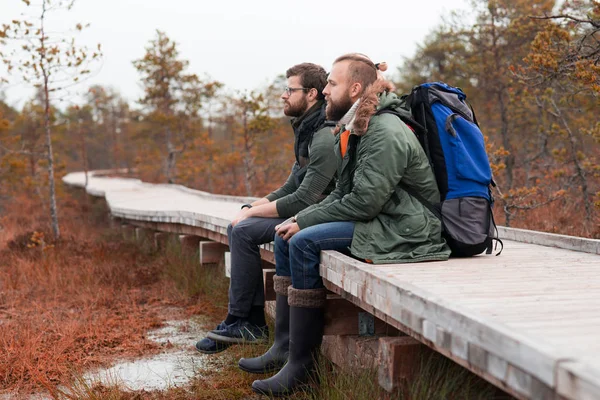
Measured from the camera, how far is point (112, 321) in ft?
19.4

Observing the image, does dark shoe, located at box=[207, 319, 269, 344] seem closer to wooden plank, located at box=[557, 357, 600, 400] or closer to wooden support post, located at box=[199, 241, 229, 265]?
wooden support post, located at box=[199, 241, 229, 265]

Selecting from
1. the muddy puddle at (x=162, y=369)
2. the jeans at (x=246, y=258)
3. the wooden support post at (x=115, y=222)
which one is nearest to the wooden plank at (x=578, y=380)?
the muddy puddle at (x=162, y=369)

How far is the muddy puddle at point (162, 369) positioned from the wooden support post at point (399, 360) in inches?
68.4

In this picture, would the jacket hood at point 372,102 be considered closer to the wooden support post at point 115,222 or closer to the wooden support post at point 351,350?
the wooden support post at point 351,350

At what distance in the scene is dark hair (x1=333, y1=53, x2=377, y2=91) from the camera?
396cm

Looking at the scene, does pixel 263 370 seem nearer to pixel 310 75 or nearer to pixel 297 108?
pixel 297 108

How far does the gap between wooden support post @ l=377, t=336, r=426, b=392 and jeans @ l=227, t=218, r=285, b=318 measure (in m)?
1.87

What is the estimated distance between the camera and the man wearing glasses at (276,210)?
4699 mm

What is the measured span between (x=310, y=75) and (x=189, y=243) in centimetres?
399

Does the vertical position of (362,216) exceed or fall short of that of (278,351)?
it exceeds it

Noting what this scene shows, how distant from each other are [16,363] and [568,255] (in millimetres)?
3869

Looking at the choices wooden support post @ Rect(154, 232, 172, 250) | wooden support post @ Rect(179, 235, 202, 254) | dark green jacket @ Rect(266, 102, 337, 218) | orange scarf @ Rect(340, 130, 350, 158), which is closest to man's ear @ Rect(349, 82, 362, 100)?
orange scarf @ Rect(340, 130, 350, 158)

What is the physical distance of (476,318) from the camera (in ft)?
7.34

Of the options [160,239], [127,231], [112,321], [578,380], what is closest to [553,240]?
[578,380]
